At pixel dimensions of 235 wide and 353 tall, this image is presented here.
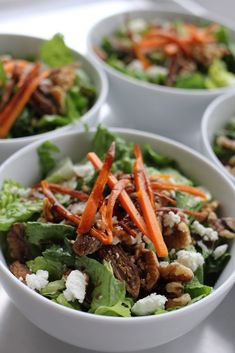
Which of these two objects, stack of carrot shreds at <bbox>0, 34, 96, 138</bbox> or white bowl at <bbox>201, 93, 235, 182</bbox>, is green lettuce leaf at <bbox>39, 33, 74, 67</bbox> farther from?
white bowl at <bbox>201, 93, 235, 182</bbox>

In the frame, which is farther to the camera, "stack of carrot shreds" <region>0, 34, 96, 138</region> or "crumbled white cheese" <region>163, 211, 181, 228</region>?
"stack of carrot shreds" <region>0, 34, 96, 138</region>

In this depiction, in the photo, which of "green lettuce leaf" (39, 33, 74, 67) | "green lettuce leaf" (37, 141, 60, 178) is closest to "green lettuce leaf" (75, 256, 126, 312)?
"green lettuce leaf" (37, 141, 60, 178)

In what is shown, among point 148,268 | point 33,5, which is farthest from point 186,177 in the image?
point 33,5

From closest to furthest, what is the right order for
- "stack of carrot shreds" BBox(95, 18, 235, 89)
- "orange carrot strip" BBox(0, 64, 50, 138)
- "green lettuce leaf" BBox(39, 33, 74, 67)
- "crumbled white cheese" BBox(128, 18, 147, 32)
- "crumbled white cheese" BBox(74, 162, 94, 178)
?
"crumbled white cheese" BBox(74, 162, 94, 178) → "orange carrot strip" BBox(0, 64, 50, 138) → "green lettuce leaf" BBox(39, 33, 74, 67) → "stack of carrot shreds" BBox(95, 18, 235, 89) → "crumbled white cheese" BBox(128, 18, 147, 32)

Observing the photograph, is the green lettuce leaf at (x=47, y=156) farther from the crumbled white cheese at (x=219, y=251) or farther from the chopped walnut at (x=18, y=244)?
the crumbled white cheese at (x=219, y=251)

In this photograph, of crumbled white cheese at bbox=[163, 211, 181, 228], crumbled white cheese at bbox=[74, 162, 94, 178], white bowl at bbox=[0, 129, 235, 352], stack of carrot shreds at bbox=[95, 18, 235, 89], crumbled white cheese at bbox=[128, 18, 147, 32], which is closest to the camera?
white bowl at bbox=[0, 129, 235, 352]

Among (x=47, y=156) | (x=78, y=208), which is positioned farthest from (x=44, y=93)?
(x=78, y=208)

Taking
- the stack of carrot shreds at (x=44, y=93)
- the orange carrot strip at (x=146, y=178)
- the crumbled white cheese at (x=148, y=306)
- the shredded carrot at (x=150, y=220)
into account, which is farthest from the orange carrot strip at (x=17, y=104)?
the crumbled white cheese at (x=148, y=306)

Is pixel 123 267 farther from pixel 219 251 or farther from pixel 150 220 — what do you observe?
pixel 219 251
